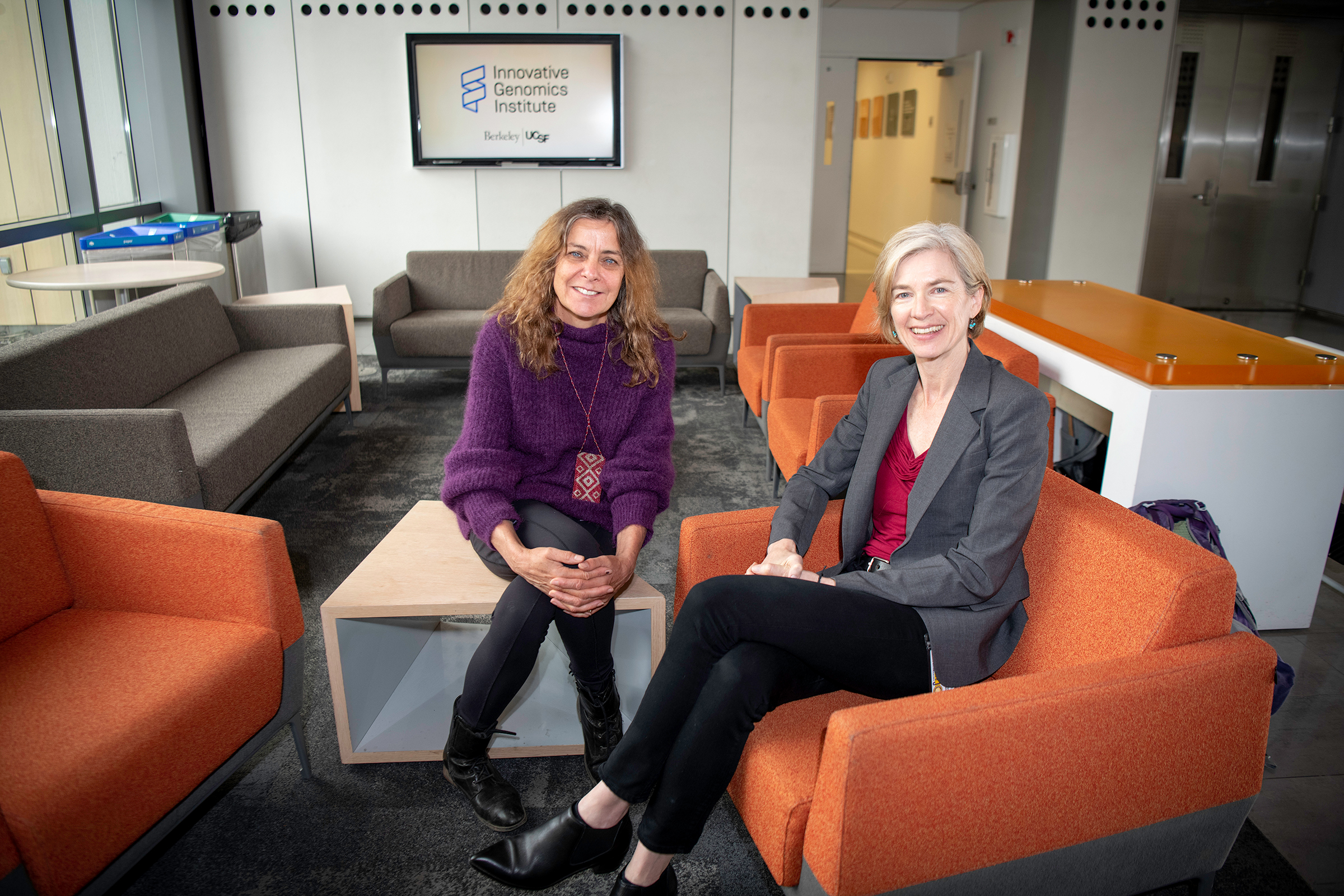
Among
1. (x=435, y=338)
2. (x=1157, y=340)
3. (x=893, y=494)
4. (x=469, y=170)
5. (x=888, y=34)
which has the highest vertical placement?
(x=888, y=34)

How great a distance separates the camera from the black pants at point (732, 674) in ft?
4.67

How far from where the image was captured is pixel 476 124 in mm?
6480

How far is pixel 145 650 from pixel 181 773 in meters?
0.26

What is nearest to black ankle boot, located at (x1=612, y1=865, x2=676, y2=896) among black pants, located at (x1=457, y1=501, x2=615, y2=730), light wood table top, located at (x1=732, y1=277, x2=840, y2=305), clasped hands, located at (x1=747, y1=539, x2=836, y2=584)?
black pants, located at (x1=457, y1=501, x2=615, y2=730)

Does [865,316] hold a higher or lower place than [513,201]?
lower

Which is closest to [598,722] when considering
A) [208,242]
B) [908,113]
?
[208,242]

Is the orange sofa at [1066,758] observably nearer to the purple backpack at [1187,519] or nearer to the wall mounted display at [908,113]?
the purple backpack at [1187,519]

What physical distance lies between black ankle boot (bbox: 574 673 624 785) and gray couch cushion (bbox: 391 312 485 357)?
3377mm

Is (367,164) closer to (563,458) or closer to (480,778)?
(563,458)

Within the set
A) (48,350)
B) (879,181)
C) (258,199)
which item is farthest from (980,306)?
(879,181)

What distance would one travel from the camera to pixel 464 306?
18.1 ft

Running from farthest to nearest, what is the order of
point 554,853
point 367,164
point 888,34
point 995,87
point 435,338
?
point 888,34 → point 995,87 → point 367,164 → point 435,338 → point 554,853

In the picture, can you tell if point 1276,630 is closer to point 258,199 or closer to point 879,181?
point 258,199

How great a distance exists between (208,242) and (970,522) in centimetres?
537
